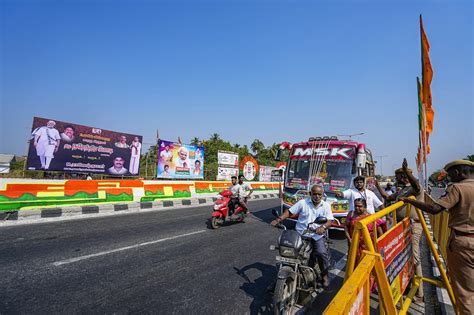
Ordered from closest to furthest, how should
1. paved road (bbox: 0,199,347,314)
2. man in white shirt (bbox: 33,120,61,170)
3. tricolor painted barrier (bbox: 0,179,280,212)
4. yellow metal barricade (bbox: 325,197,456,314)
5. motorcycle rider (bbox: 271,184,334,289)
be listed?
1. yellow metal barricade (bbox: 325,197,456,314)
2. paved road (bbox: 0,199,347,314)
3. motorcycle rider (bbox: 271,184,334,289)
4. tricolor painted barrier (bbox: 0,179,280,212)
5. man in white shirt (bbox: 33,120,61,170)

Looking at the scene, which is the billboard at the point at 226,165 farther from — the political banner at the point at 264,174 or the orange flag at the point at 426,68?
the orange flag at the point at 426,68

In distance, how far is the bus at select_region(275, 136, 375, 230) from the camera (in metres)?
8.76

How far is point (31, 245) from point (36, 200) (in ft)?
16.4

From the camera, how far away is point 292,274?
3381 mm

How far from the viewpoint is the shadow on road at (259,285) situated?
12.0ft

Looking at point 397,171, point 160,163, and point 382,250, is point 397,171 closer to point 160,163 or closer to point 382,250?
point 382,250

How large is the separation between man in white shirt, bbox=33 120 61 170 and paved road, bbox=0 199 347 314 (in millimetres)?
8752

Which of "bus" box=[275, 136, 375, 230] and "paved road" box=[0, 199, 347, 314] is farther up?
"bus" box=[275, 136, 375, 230]

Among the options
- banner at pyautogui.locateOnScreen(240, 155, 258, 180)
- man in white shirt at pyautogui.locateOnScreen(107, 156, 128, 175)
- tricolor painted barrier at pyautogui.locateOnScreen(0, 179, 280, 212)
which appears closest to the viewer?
tricolor painted barrier at pyautogui.locateOnScreen(0, 179, 280, 212)

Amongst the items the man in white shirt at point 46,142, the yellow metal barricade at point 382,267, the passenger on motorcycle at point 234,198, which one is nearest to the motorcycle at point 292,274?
the yellow metal barricade at point 382,267

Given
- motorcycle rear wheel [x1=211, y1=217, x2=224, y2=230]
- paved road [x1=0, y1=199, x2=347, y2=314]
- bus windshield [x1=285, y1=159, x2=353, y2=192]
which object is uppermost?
bus windshield [x1=285, y1=159, x2=353, y2=192]

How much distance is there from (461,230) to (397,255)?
2.36 ft

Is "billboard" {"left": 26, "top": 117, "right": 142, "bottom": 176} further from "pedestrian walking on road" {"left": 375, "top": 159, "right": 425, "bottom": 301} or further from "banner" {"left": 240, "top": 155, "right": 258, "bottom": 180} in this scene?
"pedestrian walking on road" {"left": 375, "top": 159, "right": 425, "bottom": 301}

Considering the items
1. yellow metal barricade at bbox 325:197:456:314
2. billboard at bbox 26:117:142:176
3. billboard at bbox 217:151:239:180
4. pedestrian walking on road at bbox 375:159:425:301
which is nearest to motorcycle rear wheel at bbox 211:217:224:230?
pedestrian walking on road at bbox 375:159:425:301
